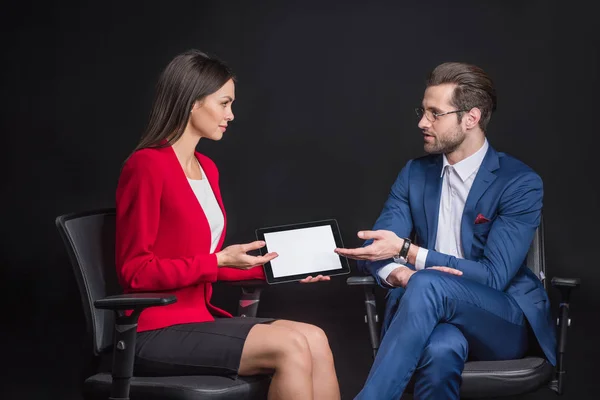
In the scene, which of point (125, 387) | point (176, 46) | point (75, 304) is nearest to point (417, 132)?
point (176, 46)

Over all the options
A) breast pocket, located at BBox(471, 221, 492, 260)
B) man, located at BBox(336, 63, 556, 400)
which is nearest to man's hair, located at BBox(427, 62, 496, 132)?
man, located at BBox(336, 63, 556, 400)

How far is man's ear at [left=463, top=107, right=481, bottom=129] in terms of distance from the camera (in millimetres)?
3764

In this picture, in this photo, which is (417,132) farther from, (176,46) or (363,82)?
(176,46)

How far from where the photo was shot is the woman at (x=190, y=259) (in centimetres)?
296

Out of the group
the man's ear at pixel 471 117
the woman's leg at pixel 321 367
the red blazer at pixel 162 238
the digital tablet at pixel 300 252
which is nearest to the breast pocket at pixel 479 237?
the man's ear at pixel 471 117

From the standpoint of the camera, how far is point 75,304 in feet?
17.0

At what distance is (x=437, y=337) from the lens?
3.15m

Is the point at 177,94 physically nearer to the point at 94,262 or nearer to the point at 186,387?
the point at 94,262

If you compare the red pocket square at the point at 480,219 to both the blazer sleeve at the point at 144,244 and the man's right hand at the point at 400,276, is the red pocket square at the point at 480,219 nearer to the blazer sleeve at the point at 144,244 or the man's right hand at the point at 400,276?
the man's right hand at the point at 400,276

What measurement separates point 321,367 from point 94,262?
880 millimetres

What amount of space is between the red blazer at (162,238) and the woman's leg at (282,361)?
315 millimetres

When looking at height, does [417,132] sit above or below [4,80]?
below

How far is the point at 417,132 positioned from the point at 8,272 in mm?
2512

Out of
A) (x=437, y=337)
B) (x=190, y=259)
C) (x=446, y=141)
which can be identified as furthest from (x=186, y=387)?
(x=446, y=141)
